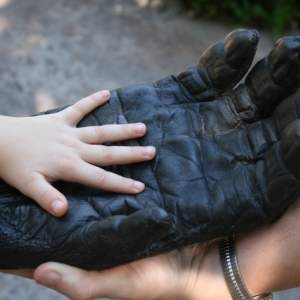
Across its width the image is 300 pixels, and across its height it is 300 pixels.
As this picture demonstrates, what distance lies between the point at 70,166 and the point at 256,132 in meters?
0.50

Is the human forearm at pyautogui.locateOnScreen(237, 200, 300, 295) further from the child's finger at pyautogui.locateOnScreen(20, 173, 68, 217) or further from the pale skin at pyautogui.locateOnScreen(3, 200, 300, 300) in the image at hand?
the child's finger at pyautogui.locateOnScreen(20, 173, 68, 217)

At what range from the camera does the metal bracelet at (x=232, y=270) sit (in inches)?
51.2

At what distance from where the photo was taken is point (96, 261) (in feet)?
3.68

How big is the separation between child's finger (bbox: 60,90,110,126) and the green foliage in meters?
2.64

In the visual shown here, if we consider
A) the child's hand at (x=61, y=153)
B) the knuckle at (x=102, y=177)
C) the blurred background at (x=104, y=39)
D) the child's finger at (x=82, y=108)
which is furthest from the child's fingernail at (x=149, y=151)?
the blurred background at (x=104, y=39)

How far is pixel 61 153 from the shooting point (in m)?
1.28

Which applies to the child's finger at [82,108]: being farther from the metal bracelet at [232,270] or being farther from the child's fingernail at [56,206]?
the metal bracelet at [232,270]

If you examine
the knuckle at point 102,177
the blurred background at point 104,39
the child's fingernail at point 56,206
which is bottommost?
the blurred background at point 104,39

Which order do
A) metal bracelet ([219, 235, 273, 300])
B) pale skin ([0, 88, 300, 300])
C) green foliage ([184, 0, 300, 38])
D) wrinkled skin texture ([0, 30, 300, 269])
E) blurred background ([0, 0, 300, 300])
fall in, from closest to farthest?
wrinkled skin texture ([0, 30, 300, 269])
pale skin ([0, 88, 300, 300])
metal bracelet ([219, 235, 273, 300])
blurred background ([0, 0, 300, 300])
green foliage ([184, 0, 300, 38])

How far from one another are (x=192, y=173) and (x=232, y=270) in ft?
1.04

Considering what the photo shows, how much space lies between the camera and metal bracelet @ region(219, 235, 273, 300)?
1.30 m

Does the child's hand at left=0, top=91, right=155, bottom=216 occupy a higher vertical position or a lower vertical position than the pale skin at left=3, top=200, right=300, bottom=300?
higher

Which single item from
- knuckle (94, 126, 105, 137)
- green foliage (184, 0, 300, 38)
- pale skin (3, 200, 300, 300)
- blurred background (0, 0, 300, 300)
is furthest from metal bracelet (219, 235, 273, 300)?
green foliage (184, 0, 300, 38)

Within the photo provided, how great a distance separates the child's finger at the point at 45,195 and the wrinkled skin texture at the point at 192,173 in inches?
1.0
